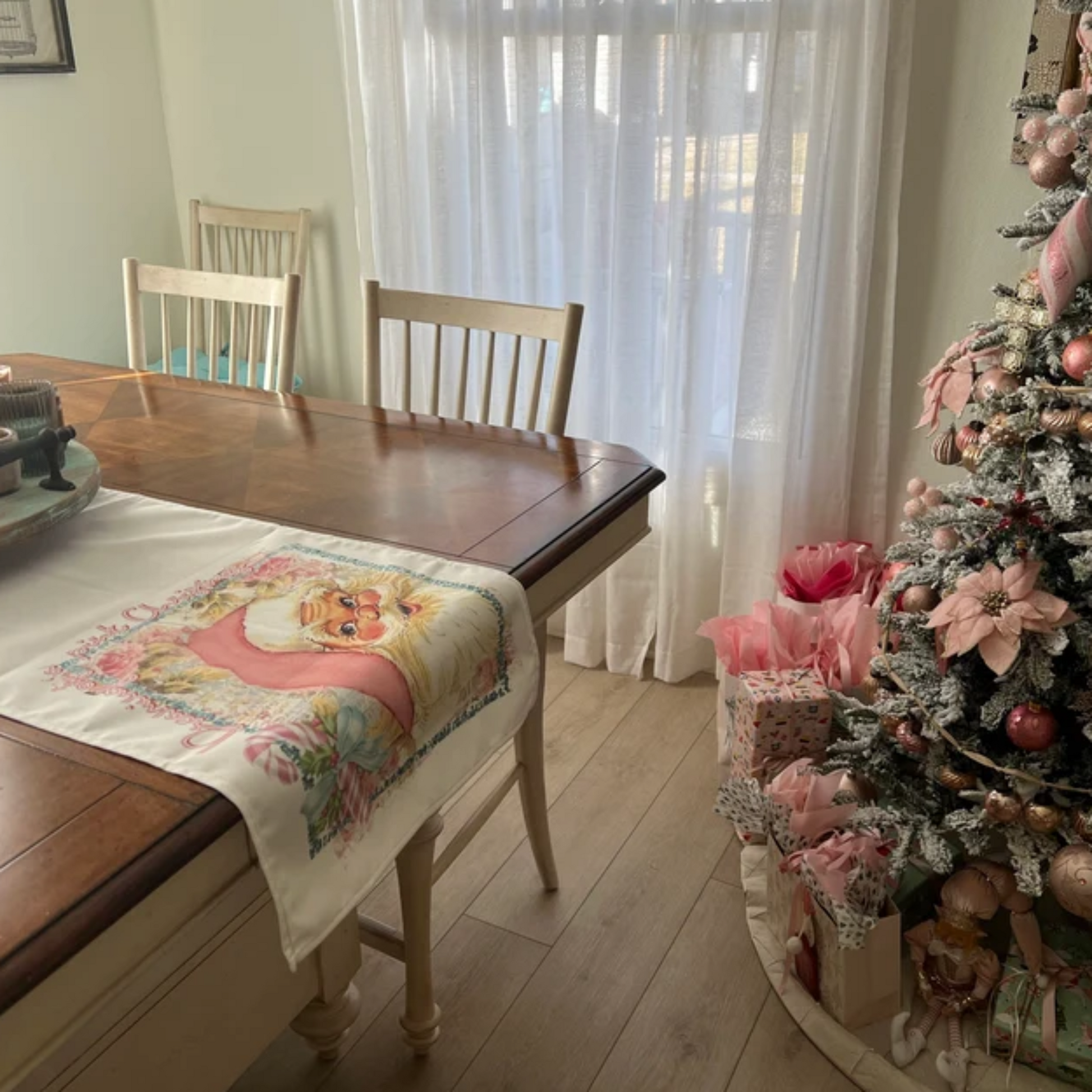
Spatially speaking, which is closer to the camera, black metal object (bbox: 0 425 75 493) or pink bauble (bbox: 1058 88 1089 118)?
black metal object (bbox: 0 425 75 493)

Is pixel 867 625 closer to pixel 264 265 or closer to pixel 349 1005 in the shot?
pixel 349 1005

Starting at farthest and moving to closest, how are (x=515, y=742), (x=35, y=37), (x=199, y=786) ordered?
(x=35, y=37) → (x=515, y=742) → (x=199, y=786)

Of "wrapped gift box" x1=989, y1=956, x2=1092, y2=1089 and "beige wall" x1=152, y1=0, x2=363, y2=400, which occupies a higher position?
"beige wall" x1=152, y1=0, x2=363, y2=400

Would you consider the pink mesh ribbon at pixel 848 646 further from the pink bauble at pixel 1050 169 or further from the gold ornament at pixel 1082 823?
the pink bauble at pixel 1050 169

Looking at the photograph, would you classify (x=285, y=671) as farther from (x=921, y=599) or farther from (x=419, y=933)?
(x=921, y=599)

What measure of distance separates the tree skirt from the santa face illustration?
40.0 inches

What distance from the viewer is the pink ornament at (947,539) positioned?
63.9 inches

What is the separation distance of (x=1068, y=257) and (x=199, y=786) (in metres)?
1.24

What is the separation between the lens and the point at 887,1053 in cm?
162

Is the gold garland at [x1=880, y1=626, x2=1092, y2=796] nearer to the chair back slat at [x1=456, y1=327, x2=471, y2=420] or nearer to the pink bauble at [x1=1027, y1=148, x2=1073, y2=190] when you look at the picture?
the pink bauble at [x1=1027, y1=148, x2=1073, y2=190]

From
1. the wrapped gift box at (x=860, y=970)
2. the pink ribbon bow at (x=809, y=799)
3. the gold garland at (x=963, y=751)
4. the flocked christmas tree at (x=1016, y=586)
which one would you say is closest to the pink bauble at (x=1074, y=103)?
the flocked christmas tree at (x=1016, y=586)

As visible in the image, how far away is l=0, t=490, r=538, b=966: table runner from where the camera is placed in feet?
3.03

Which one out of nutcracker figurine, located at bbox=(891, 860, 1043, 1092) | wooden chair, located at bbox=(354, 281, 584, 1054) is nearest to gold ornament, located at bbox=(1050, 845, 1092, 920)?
nutcracker figurine, located at bbox=(891, 860, 1043, 1092)

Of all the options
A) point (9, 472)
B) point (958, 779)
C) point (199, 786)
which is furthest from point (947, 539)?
point (9, 472)
